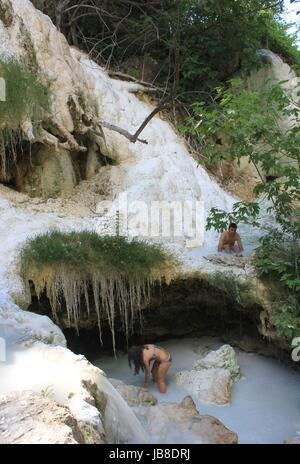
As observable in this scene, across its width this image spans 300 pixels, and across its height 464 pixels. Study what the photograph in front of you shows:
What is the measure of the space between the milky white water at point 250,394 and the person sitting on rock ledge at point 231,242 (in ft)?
5.42

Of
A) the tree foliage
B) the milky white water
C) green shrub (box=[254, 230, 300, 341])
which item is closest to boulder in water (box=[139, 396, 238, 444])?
the milky white water

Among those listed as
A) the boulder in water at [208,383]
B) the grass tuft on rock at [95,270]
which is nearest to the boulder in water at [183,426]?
the boulder in water at [208,383]

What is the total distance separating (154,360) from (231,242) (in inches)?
79.4

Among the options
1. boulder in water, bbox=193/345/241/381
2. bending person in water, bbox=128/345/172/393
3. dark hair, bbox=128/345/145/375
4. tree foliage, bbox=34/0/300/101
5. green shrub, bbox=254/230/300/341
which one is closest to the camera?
green shrub, bbox=254/230/300/341

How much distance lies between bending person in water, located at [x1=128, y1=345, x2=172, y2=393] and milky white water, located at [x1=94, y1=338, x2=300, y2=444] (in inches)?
5.5

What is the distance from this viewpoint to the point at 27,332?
473cm

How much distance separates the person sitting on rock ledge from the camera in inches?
278

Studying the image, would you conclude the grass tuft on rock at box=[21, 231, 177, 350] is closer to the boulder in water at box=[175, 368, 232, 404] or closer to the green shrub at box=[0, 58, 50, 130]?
the boulder in water at box=[175, 368, 232, 404]

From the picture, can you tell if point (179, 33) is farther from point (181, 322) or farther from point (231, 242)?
point (181, 322)

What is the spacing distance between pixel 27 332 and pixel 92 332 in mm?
2780

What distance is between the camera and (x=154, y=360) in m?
6.58

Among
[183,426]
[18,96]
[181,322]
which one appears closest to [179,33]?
[18,96]
